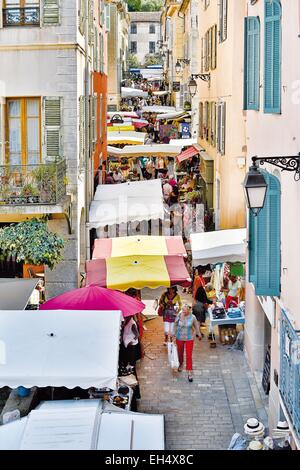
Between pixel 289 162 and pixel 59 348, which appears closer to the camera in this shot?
pixel 289 162

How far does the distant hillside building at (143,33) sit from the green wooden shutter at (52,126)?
113m

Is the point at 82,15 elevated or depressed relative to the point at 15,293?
elevated

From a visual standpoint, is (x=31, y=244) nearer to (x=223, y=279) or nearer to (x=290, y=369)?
(x=223, y=279)

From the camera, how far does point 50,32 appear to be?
18797 mm

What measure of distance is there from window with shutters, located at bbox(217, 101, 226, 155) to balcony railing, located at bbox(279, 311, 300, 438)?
15223 mm

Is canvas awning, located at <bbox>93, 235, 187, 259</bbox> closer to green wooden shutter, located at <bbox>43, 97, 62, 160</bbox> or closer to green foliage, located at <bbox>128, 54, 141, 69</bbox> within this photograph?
green wooden shutter, located at <bbox>43, 97, 62, 160</bbox>

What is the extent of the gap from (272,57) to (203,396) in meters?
6.53

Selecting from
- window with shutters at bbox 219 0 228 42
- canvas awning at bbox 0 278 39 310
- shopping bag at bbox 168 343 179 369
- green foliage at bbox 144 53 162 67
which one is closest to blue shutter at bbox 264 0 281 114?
shopping bag at bbox 168 343 179 369

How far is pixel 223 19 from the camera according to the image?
2619 cm

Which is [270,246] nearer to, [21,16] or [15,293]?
[15,293]

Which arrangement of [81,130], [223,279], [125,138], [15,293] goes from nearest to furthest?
1. [15,293]
2. [81,130]
3. [223,279]
4. [125,138]

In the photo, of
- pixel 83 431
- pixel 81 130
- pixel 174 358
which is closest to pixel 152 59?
pixel 81 130

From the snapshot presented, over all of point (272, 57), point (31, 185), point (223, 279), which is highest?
point (272, 57)

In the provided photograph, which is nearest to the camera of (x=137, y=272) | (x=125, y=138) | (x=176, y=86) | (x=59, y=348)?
(x=59, y=348)
